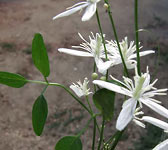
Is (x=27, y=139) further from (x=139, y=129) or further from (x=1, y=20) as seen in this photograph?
(x=1, y=20)

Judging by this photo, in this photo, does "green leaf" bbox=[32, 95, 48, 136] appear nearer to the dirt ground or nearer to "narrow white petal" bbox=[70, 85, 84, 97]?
"narrow white petal" bbox=[70, 85, 84, 97]

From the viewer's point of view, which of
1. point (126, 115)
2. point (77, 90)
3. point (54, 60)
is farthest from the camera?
point (54, 60)

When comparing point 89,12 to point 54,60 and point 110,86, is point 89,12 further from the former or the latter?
point 54,60

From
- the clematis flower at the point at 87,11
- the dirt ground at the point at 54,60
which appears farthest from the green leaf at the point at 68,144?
the dirt ground at the point at 54,60

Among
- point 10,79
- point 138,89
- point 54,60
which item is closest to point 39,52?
point 10,79

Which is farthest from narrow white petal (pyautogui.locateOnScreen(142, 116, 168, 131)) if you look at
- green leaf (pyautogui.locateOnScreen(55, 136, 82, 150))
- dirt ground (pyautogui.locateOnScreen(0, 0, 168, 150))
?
dirt ground (pyautogui.locateOnScreen(0, 0, 168, 150))
